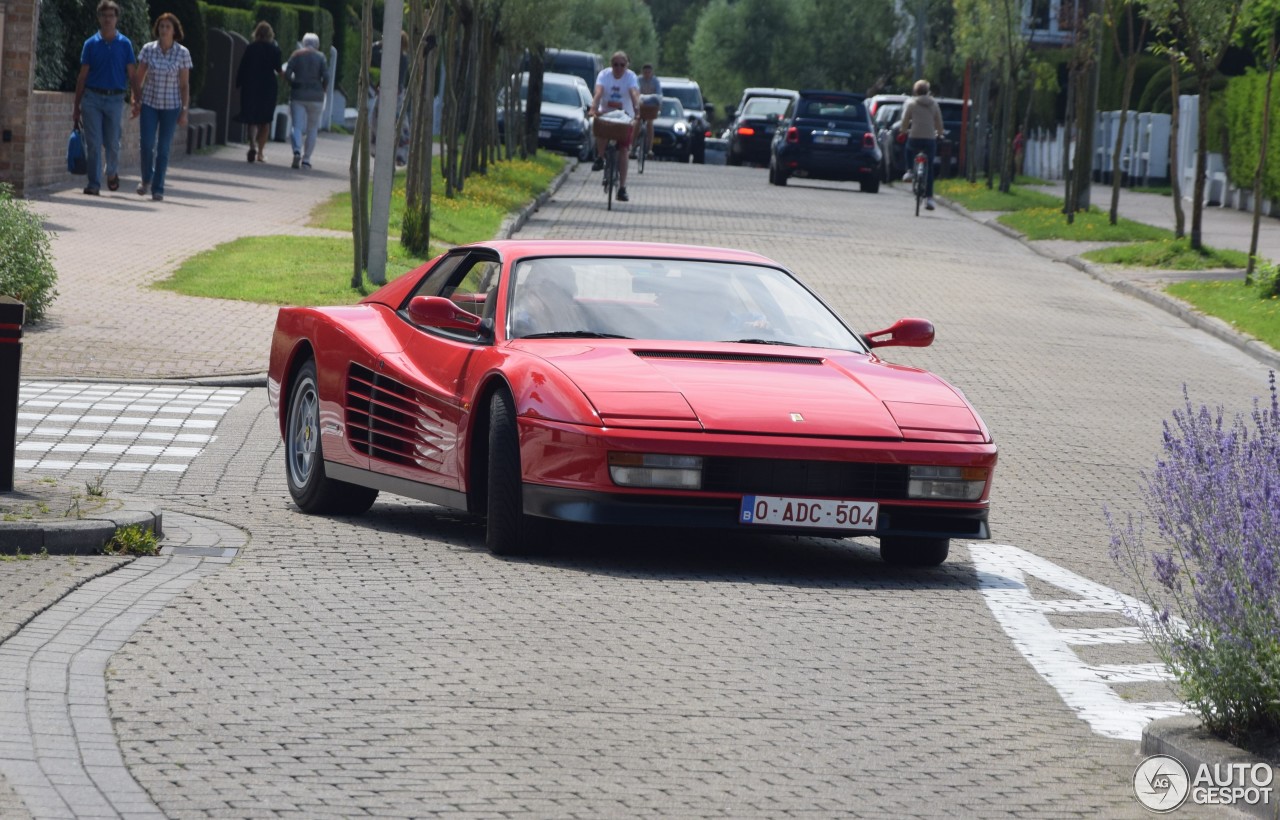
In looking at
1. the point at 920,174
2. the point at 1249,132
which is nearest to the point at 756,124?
the point at 1249,132

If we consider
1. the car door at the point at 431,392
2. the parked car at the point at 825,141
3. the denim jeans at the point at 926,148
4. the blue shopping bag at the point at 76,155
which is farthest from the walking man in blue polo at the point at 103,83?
the parked car at the point at 825,141

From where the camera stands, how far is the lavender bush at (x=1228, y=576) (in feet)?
18.0

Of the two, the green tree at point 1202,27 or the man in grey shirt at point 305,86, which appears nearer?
the green tree at point 1202,27

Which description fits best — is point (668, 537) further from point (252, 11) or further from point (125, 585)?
point (252, 11)

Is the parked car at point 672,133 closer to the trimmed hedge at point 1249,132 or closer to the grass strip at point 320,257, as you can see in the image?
the trimmed hedge at point 1249,132

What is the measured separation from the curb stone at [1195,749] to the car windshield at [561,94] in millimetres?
46269

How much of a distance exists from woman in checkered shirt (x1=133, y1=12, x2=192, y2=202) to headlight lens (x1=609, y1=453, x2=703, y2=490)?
1955 cm

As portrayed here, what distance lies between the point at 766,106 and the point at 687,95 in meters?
6.27

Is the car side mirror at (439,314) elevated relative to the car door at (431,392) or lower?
elevated

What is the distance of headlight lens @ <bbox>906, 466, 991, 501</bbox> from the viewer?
8227mm

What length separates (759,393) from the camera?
8250 mm

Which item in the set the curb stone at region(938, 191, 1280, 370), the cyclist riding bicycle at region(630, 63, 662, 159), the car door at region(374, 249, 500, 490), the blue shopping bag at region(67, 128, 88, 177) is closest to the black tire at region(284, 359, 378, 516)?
the car door at region(374, 249, 500, 490)

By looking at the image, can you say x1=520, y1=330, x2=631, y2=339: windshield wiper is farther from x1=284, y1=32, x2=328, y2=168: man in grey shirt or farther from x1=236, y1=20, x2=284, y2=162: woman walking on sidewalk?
x1=236, y1=20, x2=284, y2=162: woman walking on sidewalk

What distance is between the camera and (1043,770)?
18.2 feet
